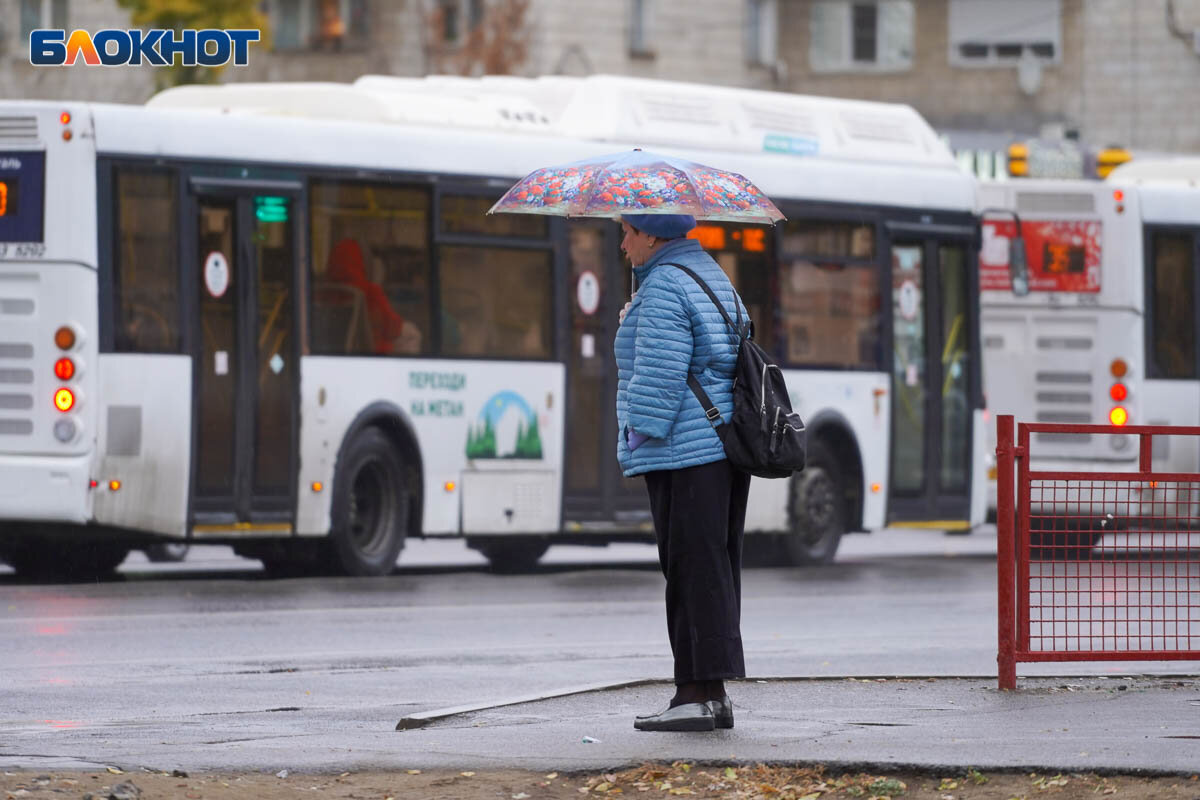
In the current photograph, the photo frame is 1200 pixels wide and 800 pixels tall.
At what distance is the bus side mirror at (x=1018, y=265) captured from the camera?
75.1ft

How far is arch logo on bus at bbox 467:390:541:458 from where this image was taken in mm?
17766

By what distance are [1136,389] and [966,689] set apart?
42.9 ft

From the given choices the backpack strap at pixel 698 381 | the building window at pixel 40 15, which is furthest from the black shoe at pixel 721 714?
the building window at pixel 40 15

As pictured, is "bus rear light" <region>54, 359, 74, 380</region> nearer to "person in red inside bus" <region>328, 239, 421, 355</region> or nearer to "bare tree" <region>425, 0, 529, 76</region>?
"person in red inside bus" <region>328, 239, 421, 355</region>

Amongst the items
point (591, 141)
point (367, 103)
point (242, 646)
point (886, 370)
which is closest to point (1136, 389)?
point (886, 370)

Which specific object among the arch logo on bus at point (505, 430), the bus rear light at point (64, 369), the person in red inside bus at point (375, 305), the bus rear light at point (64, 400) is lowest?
the arch logo on bus at point (505, 430)

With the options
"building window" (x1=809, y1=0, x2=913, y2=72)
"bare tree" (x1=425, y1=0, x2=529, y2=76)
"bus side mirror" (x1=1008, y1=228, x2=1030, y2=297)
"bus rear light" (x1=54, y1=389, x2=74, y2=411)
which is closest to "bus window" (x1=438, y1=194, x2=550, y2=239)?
"bus rear light" (x1=54, y1=389, x2=74, y2=411)

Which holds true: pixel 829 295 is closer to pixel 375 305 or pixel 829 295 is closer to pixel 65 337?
pixel 375 305

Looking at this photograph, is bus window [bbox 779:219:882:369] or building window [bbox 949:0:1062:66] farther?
building window [bbox 949:0:1062:66]

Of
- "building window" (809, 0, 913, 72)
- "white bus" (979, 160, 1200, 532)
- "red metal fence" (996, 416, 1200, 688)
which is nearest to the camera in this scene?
"red metal fence" (996, 416, 1200, 688)

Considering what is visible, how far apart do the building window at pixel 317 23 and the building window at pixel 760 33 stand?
7412 mm

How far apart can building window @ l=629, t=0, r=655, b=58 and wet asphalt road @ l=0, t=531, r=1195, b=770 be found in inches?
1048

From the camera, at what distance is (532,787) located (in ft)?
25.6

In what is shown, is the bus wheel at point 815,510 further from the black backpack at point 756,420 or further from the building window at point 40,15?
the building window at point 40,15
